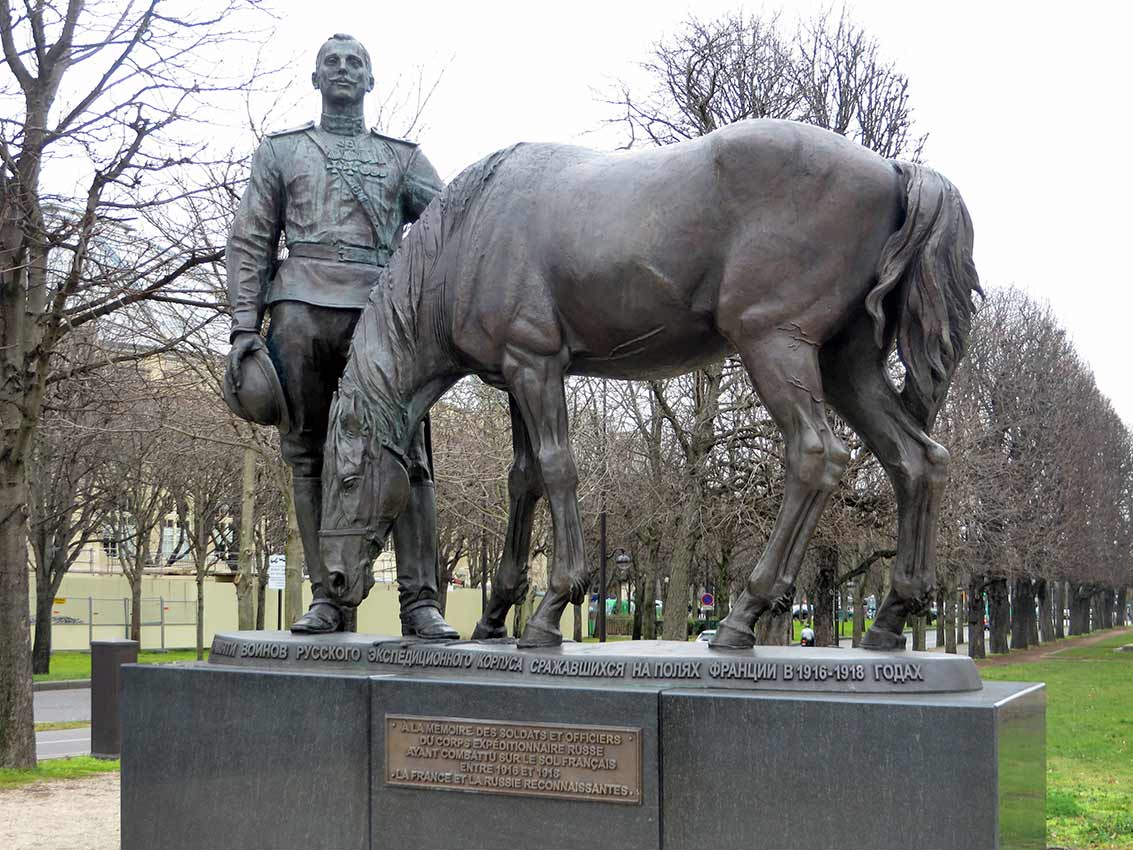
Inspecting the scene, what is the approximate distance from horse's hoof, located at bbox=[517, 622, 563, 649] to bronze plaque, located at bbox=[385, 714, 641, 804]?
457 millimetres

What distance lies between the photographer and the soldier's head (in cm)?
671

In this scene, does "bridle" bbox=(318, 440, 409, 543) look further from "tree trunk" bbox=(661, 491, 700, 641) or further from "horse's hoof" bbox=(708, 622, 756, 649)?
"tree trunk" bbox=(661, 491, 700, 641)

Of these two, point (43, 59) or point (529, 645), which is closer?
point (529, 645)

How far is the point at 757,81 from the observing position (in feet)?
69.3

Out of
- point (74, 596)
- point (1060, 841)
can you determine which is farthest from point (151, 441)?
point (1060, 841)

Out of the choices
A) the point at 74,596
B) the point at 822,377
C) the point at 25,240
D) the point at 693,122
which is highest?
the point at 693,122

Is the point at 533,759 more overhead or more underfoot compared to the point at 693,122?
more underfoot

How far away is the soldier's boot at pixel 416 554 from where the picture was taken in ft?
21.2

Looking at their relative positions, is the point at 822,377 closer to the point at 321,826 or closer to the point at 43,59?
the point at 321,826

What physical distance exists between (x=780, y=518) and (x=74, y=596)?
37838 mm

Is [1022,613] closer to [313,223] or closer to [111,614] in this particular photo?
[111,614]

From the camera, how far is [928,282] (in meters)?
5.07

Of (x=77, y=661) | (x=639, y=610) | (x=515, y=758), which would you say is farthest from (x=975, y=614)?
(x=515, y=758)

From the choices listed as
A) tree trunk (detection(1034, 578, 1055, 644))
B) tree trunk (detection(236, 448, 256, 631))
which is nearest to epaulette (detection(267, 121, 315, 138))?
tree trunk (detection(236, 448, 256, 631))
